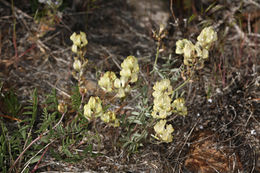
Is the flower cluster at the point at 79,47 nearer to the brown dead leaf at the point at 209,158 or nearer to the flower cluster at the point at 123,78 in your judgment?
the flower cluster at the point at 123,78

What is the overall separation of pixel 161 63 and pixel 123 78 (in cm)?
118

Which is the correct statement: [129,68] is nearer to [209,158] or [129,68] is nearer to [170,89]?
[170,89]

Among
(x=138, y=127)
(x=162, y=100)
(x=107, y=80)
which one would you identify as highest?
(x=107, y=80)

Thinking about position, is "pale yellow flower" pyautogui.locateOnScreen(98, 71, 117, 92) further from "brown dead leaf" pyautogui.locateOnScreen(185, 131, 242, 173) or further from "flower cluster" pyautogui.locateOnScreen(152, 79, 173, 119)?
"brown dead leaf" pyautogui.locateOnScreen(185, 131, 242, 173)

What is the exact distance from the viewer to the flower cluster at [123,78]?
1.65 metres

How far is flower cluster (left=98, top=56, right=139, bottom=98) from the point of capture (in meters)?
1.65

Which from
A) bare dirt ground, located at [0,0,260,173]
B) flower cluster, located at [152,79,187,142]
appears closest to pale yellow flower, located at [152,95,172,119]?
flower cluster, located at [152,79,187,142]

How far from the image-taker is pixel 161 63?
2787 mm

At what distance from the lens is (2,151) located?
1883 millimetres

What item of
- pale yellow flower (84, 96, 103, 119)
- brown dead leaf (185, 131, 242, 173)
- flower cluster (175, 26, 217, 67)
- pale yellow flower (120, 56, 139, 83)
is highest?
flower cluster (175, 26, 217, 67)

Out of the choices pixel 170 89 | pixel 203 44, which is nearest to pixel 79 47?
pixel 170 89

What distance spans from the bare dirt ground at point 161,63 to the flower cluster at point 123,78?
56 centimetres

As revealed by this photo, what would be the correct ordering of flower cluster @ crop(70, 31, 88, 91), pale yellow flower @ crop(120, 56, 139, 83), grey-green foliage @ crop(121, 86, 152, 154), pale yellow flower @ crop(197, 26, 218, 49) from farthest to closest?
grey-green foliage @ crop(121, 86, 152, 154) → flower cluster @ crop(70, 31, 88, 91) → pale yellow flower @ crop(197, 26, 218, 49) → pale yellow flower @ crop(120, 56, 139, 83)

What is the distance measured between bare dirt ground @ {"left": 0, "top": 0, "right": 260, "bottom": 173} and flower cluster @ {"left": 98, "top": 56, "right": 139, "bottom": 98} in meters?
0.56
